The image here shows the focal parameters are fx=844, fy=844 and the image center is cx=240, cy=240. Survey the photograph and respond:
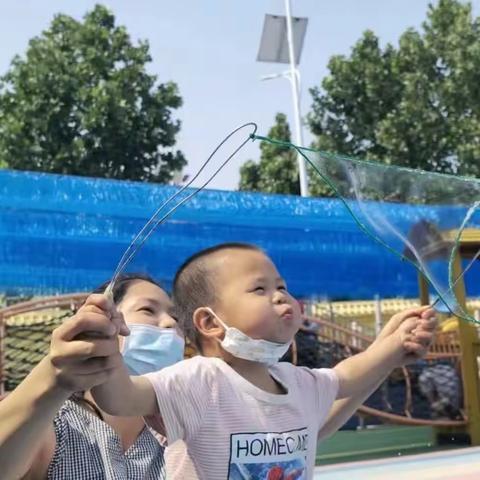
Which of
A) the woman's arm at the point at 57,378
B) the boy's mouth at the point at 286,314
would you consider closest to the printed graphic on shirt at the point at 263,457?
the boy's mouth at the point at 286,314

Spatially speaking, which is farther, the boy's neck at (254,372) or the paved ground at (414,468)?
the paved ground at (414,468)

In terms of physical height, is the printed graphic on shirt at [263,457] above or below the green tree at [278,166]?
below

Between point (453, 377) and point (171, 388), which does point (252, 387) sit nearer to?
point (171, 388)

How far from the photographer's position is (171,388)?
156 centimetres

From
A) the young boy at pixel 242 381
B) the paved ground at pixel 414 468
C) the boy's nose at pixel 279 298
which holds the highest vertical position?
the boy's nose at pixel 279 298

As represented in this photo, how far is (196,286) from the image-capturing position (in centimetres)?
184

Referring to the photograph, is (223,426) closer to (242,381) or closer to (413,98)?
(242,381)

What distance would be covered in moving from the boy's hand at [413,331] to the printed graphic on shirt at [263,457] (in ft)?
1.34

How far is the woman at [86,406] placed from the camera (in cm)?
102

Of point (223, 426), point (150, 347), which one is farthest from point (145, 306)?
point (223, 426)

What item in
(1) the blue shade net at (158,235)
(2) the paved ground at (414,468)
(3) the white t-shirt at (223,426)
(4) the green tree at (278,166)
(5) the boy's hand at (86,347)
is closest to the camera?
(5) the boy's hand at (86,347)

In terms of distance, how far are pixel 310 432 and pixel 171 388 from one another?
345 mm

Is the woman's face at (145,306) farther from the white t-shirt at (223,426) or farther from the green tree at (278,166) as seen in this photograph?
the green tree at (278,166)

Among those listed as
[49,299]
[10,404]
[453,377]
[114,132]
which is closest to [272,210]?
[49,299]
